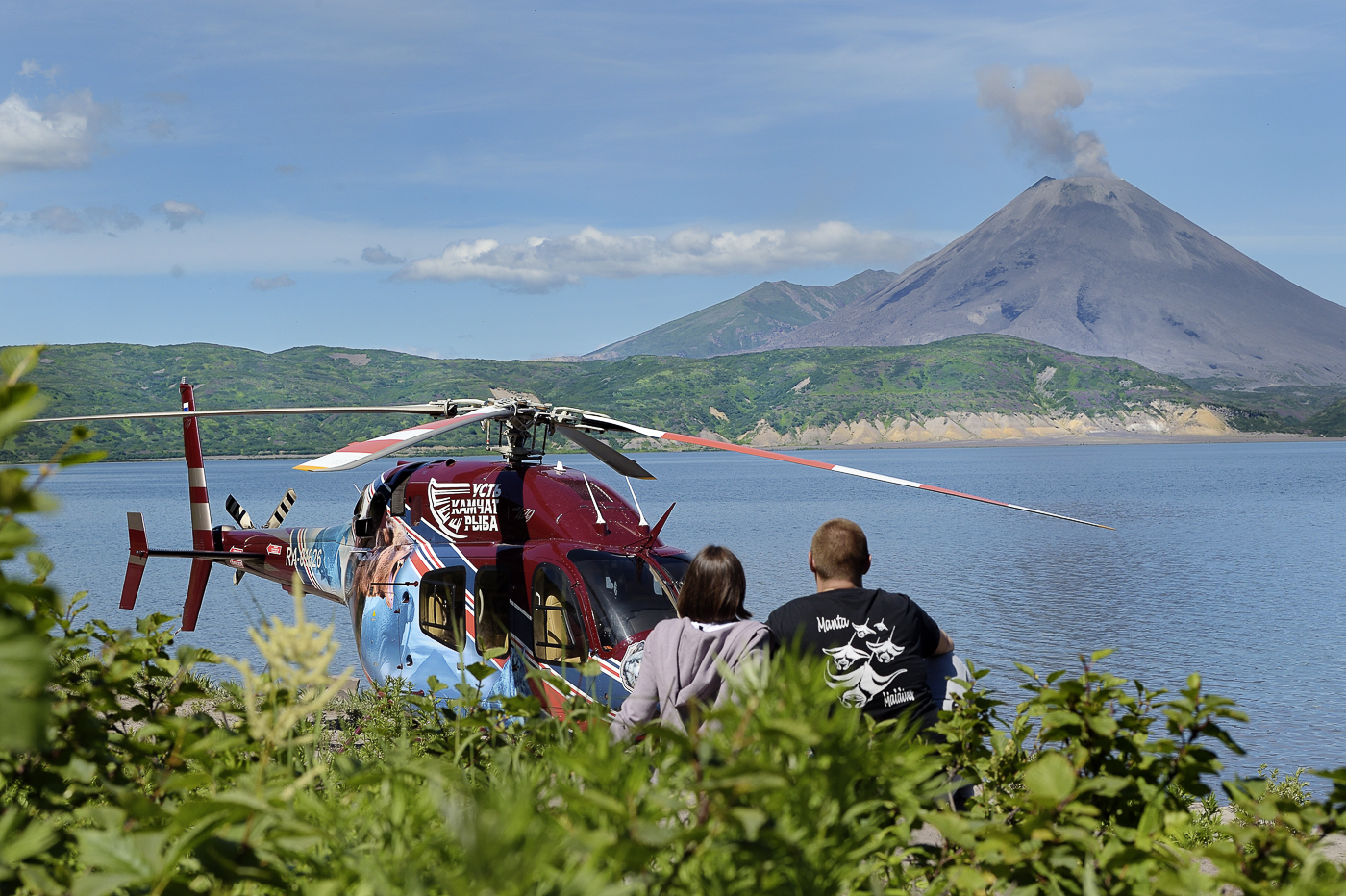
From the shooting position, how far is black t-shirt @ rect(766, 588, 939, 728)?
13.8 ft

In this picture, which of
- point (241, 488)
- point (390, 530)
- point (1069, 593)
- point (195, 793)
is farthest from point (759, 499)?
point (195, 793)

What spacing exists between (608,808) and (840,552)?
9.53 feet

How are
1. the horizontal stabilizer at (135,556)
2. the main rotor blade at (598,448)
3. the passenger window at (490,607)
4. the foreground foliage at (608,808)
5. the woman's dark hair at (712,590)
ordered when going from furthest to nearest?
1. the horizontal stabilizer at (135,556)
2. the main rotor blade at (598,448)
3. the passenger window at (490,607)
4. the woman's dark hair at (712,590)
5. the foreground foliage at (608,808)

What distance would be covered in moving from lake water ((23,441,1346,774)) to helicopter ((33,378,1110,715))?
283 centimetres

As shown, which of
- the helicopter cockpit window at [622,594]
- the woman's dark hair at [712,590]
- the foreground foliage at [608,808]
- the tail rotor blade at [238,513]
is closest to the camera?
the foreground foliage at [608,808]

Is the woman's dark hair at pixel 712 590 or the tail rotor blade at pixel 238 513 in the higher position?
the woman's dark hair at pixel 712 590

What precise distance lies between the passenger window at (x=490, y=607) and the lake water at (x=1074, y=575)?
3.14 meters

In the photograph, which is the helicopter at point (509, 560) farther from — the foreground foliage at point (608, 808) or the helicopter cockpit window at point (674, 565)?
the foreground foliage at point (608, 808)

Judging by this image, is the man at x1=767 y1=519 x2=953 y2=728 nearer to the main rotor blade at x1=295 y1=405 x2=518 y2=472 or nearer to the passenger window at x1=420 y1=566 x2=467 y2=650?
the main rotor blade at x1=295 y1=405 x2=518 y2=472

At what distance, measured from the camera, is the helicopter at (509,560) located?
25.1 feet

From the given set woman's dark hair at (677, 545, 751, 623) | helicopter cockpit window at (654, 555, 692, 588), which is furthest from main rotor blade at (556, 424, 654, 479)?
woman's dark hair at (677, 545, 751, 623)

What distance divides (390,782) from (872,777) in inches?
43.3

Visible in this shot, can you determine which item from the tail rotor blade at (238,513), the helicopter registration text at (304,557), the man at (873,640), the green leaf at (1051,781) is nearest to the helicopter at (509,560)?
the helicopter registration text at (304,557)

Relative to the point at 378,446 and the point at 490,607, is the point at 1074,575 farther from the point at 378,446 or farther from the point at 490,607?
the point at 378,446
